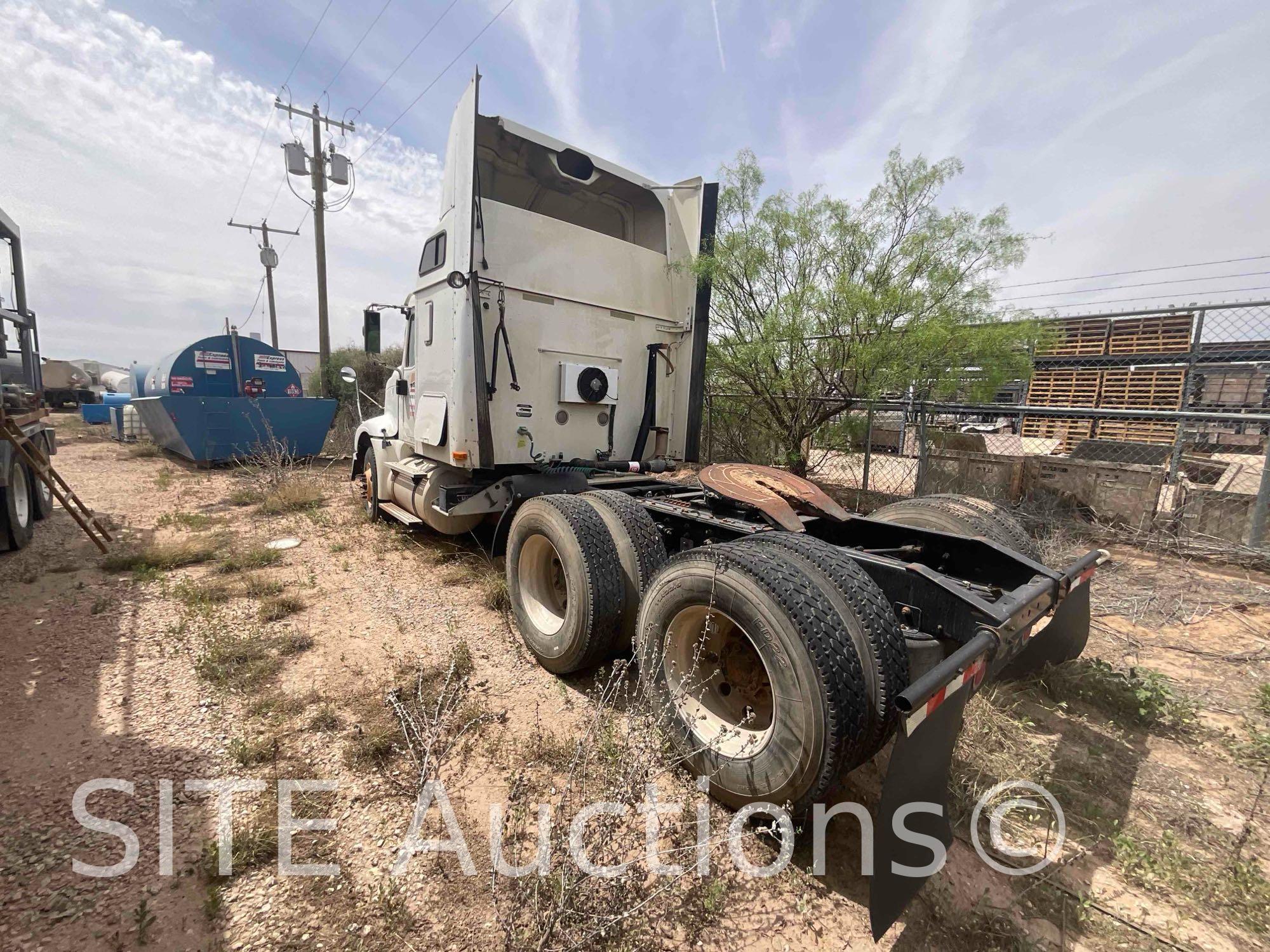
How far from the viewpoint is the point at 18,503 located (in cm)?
543

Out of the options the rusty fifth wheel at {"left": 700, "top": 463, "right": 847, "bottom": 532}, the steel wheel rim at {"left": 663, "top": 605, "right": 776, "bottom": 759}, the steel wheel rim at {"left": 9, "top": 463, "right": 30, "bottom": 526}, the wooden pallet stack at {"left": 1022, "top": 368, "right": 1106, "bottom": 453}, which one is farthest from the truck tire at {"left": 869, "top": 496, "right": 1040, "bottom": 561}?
the wooden pallet stack at {"left": 1022, "top": 368, "right": 1106, "bottom": 453}

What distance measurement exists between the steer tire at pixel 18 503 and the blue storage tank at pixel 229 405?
3.52 meters

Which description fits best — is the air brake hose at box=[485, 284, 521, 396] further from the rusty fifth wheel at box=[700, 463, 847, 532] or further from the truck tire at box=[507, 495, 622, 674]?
the rusty fifth wheel at box=[700, 463, 847, 532]

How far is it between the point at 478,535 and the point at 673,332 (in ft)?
10.5

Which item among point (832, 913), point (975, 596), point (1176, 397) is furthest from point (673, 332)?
point (1176, 397)

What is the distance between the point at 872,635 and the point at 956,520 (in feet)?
5.53

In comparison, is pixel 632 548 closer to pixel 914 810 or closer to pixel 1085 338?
pixel 914 810

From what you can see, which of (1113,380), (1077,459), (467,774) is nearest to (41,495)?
(467,774)

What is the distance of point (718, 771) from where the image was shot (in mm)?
2189

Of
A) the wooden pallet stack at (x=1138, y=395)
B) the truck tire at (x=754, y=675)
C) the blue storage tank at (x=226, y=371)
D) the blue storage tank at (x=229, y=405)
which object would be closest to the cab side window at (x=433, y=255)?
the truck tire at (x=754, y=675)

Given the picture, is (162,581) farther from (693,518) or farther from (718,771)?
(718,771)

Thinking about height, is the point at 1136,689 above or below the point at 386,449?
below

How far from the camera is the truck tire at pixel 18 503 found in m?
5.03

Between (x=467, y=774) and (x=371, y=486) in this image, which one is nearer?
(x=467, y=774)
